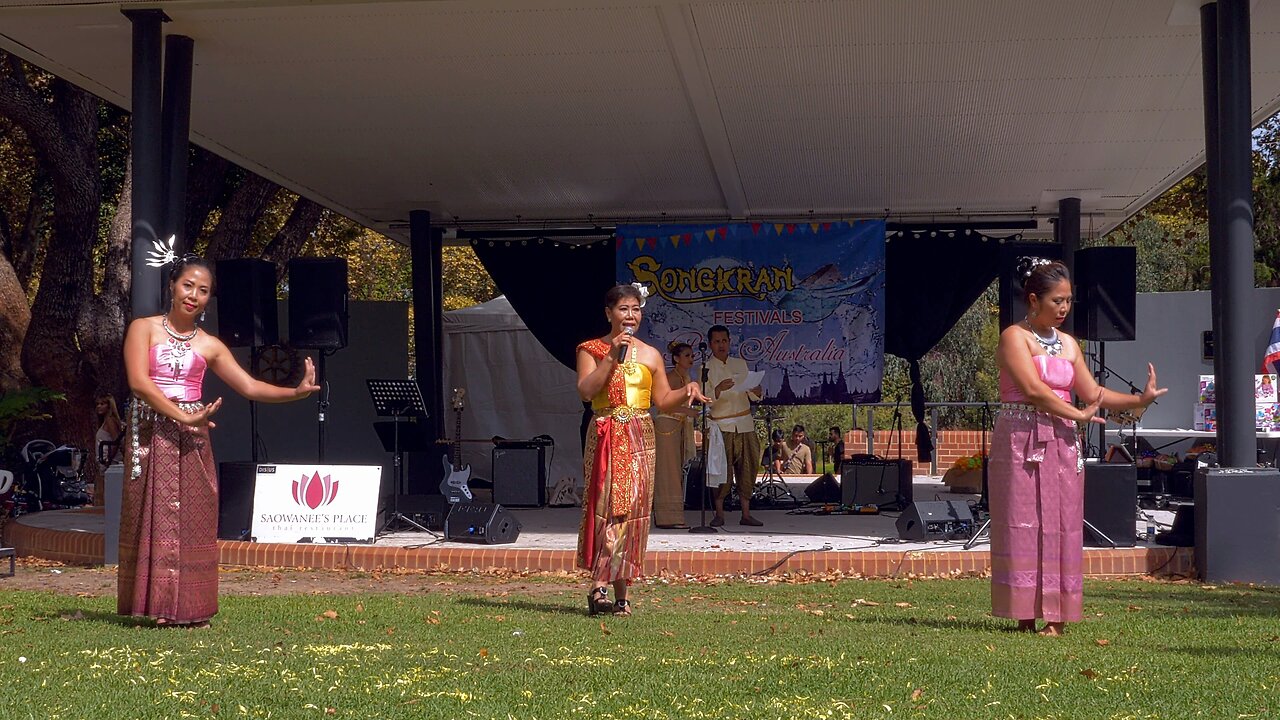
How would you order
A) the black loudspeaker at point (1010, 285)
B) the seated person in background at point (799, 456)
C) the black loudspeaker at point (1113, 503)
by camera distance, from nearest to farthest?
1. the black loudspeaker at point (1113, 503)
2. the black loudspeaker at point (1010, 285)
3. the seated person in background at point (799, 456)

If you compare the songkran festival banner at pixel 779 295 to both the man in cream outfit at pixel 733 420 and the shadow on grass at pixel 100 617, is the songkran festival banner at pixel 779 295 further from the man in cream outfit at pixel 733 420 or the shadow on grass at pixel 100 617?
the shadow on grass at pixel 100 617

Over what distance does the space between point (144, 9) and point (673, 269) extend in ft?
21.4

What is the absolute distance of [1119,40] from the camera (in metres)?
8.40

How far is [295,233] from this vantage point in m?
16.3

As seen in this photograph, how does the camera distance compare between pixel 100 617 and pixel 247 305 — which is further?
pixel 247 305

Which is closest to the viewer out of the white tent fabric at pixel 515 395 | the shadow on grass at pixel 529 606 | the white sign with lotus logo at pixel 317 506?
the shadow on grass at pixel 529 606

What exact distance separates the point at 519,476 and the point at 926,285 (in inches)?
188

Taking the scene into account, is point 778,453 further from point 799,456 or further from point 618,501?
point 618,501

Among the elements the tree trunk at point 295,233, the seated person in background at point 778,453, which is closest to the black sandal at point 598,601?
the tree trunk at point 295,233

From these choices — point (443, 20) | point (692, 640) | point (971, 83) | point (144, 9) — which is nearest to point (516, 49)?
point (443, 20)

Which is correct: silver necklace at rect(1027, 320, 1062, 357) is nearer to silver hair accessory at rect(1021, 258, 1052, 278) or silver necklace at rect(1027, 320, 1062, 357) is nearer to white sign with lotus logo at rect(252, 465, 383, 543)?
silver hair accessory at rect(1021, 258, 1052, 278)

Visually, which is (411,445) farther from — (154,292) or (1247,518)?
(1247,518)

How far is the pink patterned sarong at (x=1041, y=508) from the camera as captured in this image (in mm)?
5637

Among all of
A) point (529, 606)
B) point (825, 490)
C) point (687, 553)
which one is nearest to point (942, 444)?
point (825, 490)
